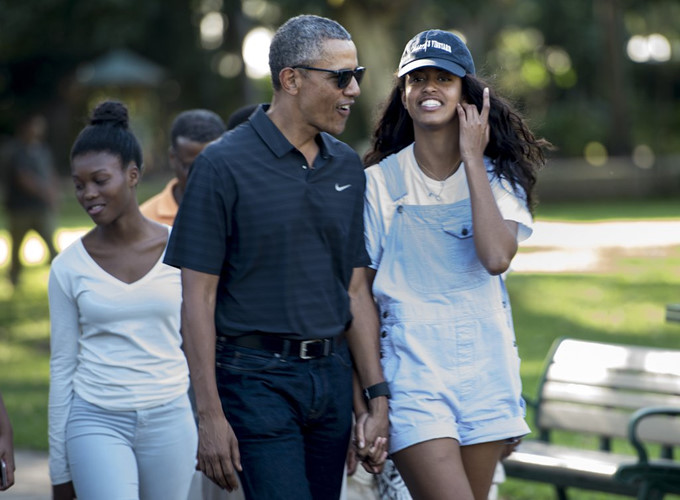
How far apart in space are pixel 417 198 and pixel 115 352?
51.3 inches

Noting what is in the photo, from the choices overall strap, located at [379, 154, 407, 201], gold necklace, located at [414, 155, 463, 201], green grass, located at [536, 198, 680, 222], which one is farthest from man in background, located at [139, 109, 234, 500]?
green grass, located at [536, 198, 680, 222]

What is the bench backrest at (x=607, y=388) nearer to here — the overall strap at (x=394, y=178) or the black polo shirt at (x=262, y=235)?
the overall strap at (x=394, y=178)

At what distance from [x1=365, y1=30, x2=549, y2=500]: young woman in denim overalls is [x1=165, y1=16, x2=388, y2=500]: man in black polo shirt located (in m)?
0.16

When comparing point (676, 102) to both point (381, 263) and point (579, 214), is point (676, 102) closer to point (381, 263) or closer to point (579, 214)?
point (579, 214)

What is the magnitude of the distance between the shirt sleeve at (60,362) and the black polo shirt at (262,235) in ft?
2.72

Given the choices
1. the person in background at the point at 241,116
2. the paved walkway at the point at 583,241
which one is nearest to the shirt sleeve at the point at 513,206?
the person in background at the point at 241,116

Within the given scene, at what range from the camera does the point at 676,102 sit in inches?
1730

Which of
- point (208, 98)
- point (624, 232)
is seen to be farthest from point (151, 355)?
point (208, 98)

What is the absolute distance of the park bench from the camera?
5.83 meters

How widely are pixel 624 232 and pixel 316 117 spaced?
2063 cm

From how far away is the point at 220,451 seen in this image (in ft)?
11.8

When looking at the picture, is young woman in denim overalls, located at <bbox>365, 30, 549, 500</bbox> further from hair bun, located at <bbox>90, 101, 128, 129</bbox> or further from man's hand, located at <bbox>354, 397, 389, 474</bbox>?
hair bun, located at <bbox>90, 101, 128, 129</bbox>

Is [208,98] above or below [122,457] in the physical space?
above

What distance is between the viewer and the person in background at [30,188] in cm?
1603
